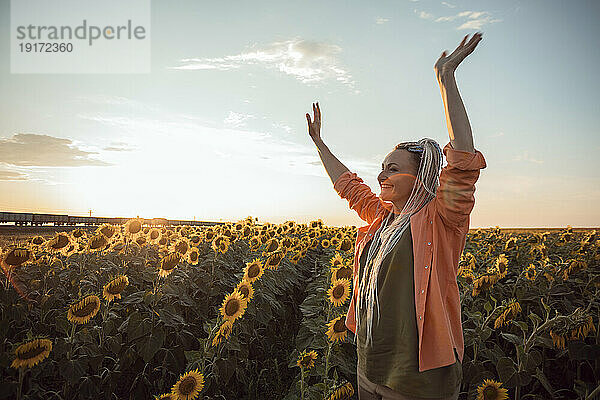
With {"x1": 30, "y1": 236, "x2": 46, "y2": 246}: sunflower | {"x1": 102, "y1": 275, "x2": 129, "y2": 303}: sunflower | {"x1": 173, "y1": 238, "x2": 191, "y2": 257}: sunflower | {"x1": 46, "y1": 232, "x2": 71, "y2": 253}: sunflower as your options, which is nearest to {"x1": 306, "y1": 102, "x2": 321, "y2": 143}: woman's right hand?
{"x1": 102, "y1": 275, "x2": 129, "y2": 303}: sunflower

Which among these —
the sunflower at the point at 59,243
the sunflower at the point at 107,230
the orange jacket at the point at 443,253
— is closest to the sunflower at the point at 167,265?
the sunflower at the point at 107,230

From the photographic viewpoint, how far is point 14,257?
16.7 ft

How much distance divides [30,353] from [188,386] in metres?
1.40

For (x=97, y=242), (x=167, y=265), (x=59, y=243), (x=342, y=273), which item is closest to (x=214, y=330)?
(x=167, y=265)

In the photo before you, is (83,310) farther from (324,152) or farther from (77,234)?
(77,234)

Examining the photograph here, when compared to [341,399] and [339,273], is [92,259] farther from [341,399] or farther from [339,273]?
[341,399]

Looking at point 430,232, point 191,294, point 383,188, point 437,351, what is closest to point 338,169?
point 383,188

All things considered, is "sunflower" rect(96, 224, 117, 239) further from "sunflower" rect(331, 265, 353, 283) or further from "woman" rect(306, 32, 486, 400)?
"woman" rect(306, 32, 486, 400)

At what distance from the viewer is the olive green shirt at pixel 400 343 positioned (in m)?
2.31

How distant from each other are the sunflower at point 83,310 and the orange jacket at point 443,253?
341cm

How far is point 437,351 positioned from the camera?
90.5 inches

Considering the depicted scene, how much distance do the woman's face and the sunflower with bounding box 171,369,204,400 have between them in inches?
85.1

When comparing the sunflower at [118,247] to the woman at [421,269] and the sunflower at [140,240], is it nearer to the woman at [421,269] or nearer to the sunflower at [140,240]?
the sunflower at [140,240]

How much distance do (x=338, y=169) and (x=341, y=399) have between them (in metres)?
1.84
